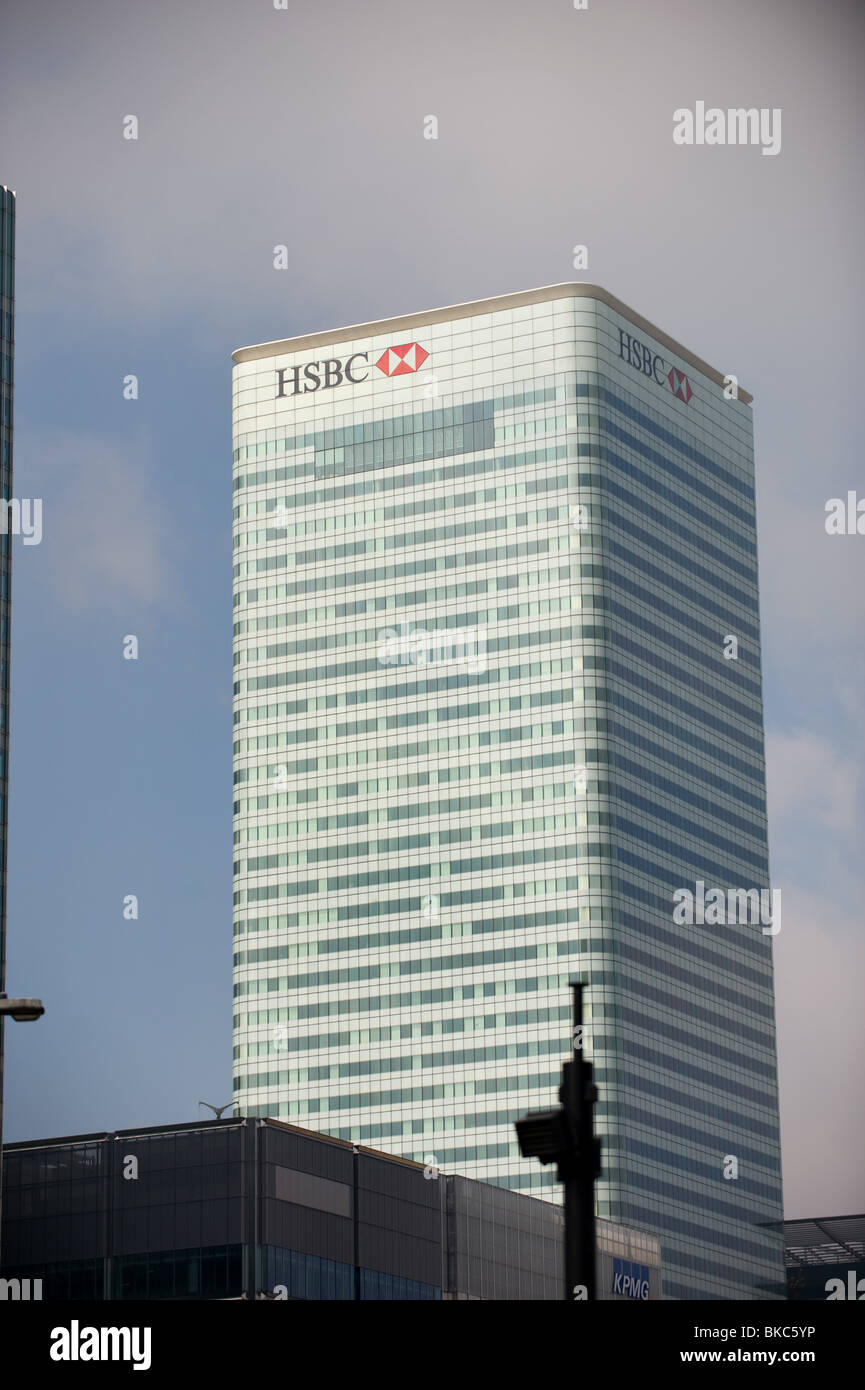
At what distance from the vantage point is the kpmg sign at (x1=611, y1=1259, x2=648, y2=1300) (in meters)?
136

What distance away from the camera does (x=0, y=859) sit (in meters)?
122

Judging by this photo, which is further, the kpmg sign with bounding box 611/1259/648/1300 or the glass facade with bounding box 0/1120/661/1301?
the kpmg sign with bounding box 611/1259/648/1300

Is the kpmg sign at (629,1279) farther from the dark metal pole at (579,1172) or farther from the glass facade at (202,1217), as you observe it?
the dark metal pole at (579,1172)

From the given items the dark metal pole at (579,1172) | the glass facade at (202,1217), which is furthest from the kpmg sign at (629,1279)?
the dark metal pole at (579,1172)

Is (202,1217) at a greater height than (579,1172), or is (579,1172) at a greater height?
(202,1217)

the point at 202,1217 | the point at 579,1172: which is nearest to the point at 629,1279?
the point at 202,1217

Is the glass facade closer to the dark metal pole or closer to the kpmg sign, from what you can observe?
the kpmg sign

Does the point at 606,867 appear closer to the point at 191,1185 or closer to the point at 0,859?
the point at 0,859

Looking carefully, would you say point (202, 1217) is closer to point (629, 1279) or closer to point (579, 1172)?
point (629, 1279)

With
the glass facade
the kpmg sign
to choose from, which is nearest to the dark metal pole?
the glass facade

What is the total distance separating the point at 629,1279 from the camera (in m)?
139
